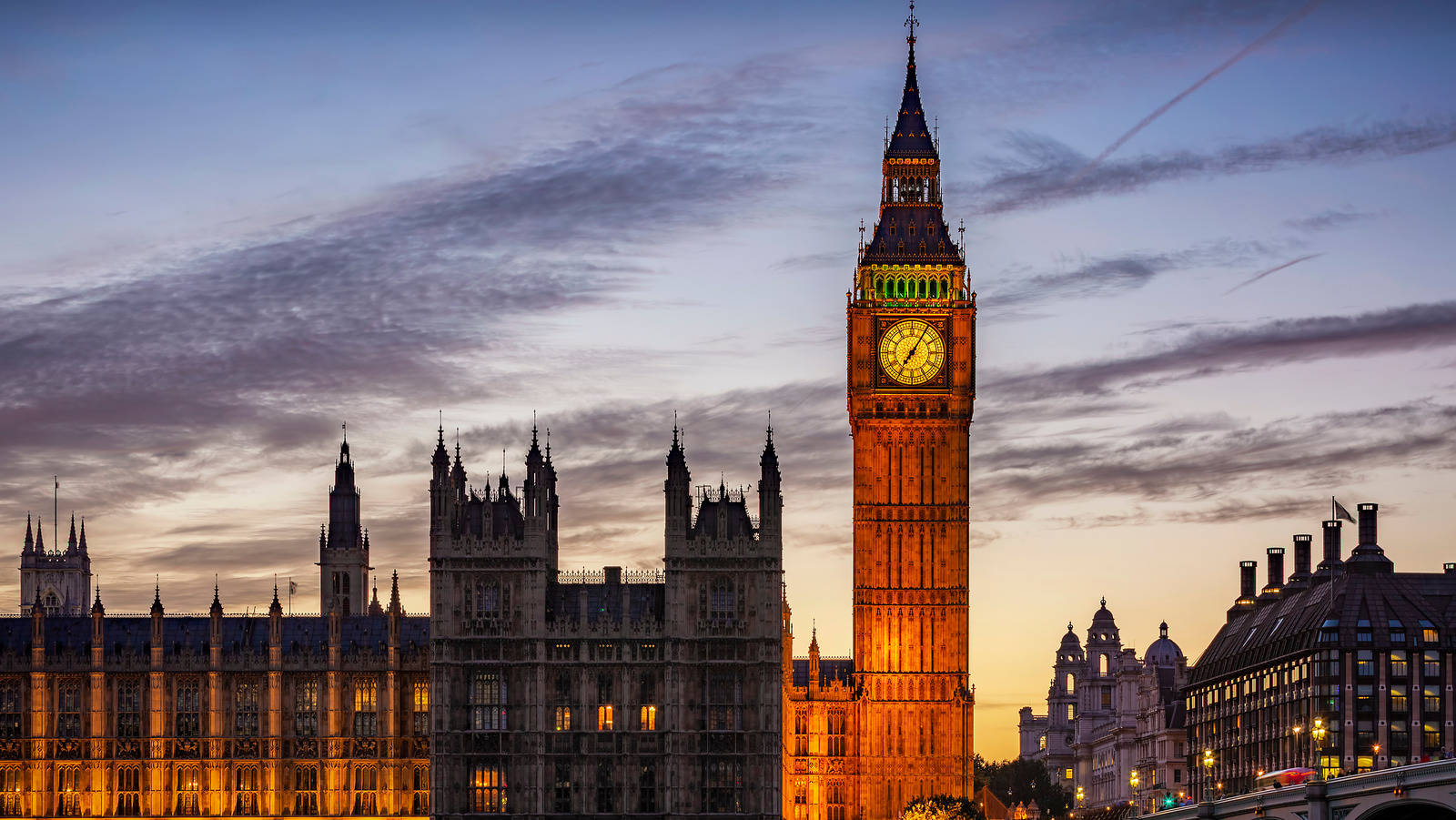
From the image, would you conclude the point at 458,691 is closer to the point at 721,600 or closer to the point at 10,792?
the point at 721,600

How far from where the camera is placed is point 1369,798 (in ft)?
397

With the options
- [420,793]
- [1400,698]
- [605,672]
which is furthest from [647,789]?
[1400,698]

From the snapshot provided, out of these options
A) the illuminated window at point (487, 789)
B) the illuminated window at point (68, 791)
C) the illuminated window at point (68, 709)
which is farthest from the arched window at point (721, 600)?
the illuminated window at point (68, 791)

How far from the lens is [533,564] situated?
16875 centimetres

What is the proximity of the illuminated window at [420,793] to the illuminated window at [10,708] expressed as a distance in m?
25.3

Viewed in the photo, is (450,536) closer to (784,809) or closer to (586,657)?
(586,657)

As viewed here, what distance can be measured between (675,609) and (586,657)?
6.04 meters

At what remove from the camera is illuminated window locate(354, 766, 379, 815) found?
174 m

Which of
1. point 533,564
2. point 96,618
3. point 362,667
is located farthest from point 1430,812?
point 96,618

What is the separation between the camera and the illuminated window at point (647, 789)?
16662 centimetres

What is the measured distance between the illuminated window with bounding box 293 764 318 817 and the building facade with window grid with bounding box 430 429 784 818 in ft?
38.2

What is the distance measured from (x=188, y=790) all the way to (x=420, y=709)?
1544cm

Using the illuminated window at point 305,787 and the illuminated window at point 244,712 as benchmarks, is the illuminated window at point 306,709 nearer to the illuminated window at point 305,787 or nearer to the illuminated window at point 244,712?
the illuminated window at point 305,787

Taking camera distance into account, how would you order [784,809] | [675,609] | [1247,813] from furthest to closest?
1. [784,809]
2. [675,609]
3. [1247,813]
